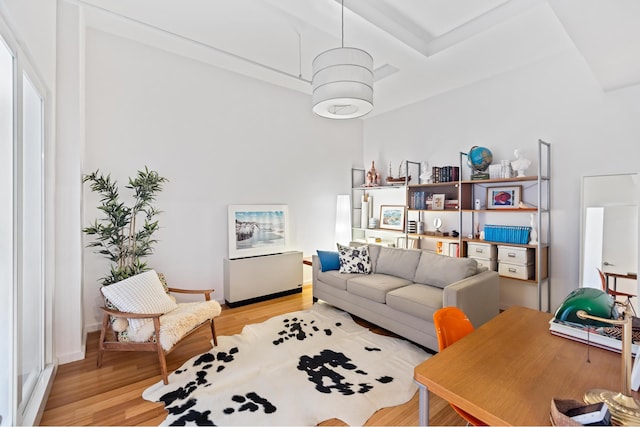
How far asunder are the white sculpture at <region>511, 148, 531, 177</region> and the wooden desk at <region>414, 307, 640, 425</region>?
265 centimetres

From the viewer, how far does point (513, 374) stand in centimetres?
115

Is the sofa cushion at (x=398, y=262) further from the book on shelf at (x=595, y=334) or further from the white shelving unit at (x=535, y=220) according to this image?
the book on shelf at (x=595, y=334)

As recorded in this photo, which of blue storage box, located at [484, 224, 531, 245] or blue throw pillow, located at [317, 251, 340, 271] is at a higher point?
blue storage box, located at [484, 224, 531, 245]

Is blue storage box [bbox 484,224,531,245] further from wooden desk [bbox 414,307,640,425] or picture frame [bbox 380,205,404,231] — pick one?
wooden desk [bbox 414,307,640,425]

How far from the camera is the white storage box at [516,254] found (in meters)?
3.49

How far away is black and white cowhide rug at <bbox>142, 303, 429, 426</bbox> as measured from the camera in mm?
1993

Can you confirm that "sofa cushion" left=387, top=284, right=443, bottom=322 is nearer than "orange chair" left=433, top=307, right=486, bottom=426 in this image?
No

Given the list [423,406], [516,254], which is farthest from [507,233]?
[423,406]

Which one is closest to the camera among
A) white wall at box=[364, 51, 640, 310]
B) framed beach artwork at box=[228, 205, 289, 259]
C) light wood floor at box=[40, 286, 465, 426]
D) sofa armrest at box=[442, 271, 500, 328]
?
light wood floor at box=[40, 286, 465, 426]

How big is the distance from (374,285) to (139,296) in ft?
7.55

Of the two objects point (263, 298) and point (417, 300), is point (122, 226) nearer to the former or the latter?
point (263, 298)

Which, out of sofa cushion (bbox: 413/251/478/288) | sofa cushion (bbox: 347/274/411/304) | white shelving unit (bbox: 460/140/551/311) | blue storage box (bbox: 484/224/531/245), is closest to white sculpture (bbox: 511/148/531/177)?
white shelving unit (bbox: 460/140/551/311)

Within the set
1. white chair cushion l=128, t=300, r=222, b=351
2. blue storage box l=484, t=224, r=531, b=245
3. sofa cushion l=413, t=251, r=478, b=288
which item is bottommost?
white chair cushion l=128, t=300, r=222, b=351

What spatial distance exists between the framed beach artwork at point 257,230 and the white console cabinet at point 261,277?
143mm
